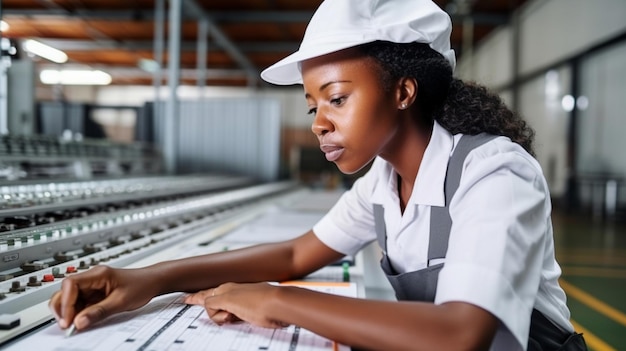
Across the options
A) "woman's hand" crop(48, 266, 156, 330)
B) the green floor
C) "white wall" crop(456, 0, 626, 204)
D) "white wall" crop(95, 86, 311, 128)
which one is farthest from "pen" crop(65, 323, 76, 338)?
"white wall" crop(95, 86, 311, 128)

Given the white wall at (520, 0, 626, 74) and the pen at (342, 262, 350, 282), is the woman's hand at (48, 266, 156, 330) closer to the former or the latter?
the pen at (342, 262, 350, 282)

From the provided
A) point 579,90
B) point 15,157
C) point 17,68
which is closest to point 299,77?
point 15,157

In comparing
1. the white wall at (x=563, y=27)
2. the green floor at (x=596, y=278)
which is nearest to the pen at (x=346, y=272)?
the green floor at (x=596, y=278)

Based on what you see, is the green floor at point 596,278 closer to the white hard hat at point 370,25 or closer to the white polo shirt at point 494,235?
the white polo shirt at point 494,235

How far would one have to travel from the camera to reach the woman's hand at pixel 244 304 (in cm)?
93

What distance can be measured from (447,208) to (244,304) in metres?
0.47

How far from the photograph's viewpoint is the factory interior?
1646 mm

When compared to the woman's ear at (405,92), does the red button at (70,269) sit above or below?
below

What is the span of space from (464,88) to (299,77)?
423 millimetres

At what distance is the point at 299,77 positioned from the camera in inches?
52.0

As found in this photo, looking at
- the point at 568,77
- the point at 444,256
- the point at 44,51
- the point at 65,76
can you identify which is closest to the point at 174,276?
the point at 444,256

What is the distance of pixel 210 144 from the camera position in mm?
5977

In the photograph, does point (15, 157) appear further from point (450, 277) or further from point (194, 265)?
point (450, 277)

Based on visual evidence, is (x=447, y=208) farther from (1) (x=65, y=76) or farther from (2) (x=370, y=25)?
(1) (x=65, y=76)
